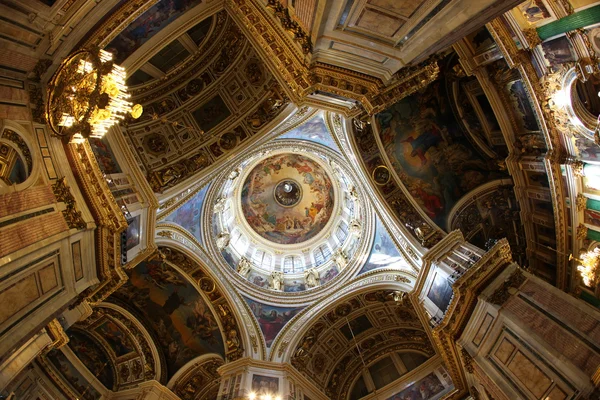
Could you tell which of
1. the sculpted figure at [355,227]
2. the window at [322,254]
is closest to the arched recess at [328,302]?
the sculpted figure at [355,227]

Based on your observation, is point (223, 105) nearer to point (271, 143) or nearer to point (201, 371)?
point (271, 143)

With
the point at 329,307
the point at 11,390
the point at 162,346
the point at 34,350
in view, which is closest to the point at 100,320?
the point at 162,346

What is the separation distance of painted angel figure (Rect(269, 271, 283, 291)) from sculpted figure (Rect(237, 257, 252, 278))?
1.18 metres

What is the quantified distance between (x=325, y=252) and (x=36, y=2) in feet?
51.2

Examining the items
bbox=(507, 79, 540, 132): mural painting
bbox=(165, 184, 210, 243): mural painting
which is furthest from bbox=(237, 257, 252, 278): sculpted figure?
bbox=(507, 79, 540, 132): mural painting

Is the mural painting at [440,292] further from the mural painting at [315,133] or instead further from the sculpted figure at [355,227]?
the mural painting at [315,133]

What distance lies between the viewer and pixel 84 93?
6.89m

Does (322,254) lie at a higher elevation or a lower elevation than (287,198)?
lower

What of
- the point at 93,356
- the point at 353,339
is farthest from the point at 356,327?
the point at 93,356

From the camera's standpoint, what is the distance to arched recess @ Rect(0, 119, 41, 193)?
256 inches

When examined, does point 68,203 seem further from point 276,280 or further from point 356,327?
point 356,327

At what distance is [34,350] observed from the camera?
7848 millimetres

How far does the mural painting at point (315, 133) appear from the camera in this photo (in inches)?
605

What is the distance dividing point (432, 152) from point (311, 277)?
8.17 m
